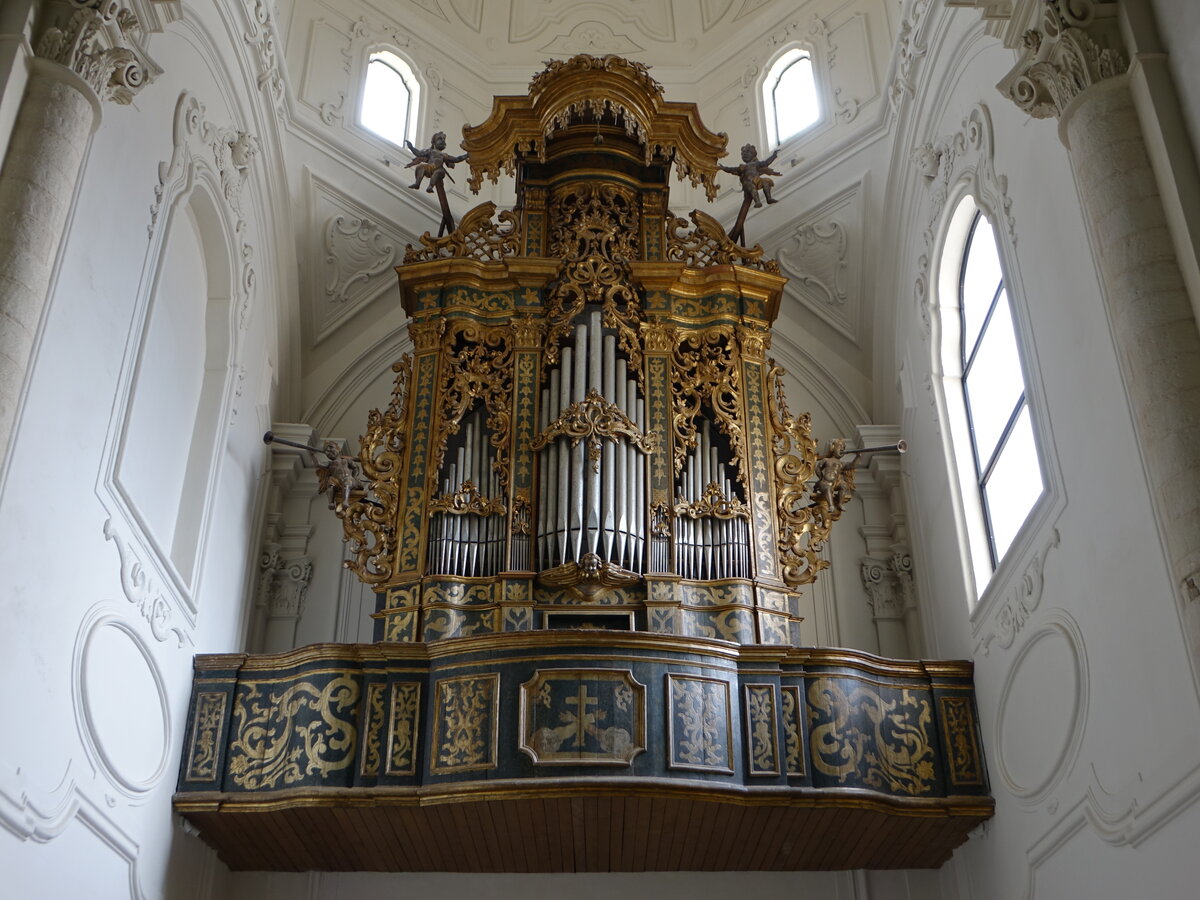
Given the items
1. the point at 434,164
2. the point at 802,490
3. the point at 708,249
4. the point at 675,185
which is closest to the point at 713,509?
the point at 802,490

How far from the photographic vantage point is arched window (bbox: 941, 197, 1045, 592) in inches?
344

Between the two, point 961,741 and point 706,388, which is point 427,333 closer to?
point 706,388

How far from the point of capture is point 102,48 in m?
6.78

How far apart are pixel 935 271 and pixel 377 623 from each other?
5.22m

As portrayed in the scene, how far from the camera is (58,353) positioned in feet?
22.7

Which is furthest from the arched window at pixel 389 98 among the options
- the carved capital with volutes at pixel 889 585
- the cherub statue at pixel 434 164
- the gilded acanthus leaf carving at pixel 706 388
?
the carved capital with volutes at pixel 889 585

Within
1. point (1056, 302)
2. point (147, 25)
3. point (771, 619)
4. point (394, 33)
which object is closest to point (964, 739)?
point (771, 619)

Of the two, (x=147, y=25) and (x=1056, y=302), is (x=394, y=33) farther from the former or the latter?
(x=1056, y=302)

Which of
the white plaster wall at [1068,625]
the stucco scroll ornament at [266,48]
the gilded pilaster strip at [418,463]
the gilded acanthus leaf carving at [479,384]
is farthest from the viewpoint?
the stucco scroll ornament at [266,48]

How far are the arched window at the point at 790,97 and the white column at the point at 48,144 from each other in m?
7.70

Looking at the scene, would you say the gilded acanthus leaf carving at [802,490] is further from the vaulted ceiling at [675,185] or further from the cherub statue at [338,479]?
the cherub statue at [338,479]

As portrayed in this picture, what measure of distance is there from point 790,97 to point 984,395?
523cm

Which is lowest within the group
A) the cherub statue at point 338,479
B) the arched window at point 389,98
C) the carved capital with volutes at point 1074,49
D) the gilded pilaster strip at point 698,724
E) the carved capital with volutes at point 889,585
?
the gilded pilaster strip at point 698,724

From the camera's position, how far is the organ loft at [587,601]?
27.7ft
